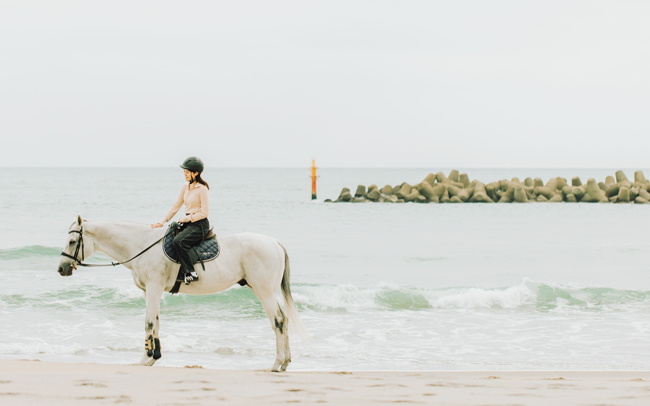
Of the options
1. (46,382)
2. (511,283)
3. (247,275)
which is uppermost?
(247,275)

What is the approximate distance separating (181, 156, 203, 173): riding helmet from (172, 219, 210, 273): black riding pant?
477mm

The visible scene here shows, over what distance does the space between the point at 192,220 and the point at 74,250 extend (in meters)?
1.09

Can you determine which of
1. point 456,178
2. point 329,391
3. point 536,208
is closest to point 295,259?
point 329,391

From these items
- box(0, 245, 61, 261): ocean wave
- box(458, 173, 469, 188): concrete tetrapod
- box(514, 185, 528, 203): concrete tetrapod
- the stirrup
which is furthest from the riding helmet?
box(458, 173, 469, 188): concrete tetrapod

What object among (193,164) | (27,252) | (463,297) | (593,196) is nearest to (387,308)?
(463,297)

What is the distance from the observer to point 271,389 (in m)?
4.40

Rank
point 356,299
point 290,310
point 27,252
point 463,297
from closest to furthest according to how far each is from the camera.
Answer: point 290,310 → point 463,297 → point 356,299 → point 27,252

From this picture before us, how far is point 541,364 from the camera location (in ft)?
22.6

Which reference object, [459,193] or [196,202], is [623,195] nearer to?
[459,193]

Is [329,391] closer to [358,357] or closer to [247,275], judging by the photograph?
[247,275]

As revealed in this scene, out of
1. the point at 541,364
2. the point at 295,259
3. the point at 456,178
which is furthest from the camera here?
the point at 456,178

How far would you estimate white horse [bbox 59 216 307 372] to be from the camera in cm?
537

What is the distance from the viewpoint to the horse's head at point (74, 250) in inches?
207

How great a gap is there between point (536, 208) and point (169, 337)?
2826 centimetres
